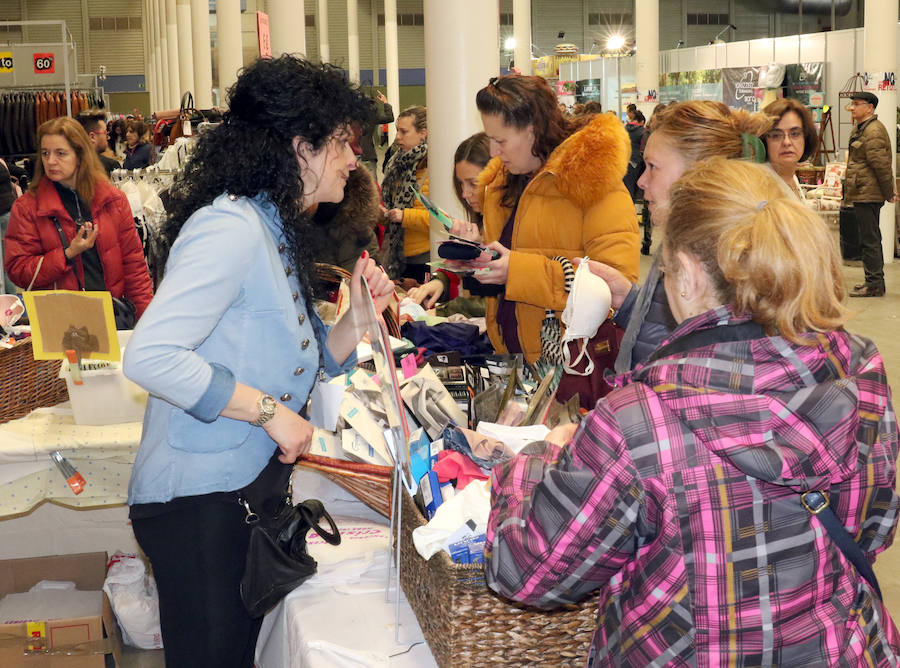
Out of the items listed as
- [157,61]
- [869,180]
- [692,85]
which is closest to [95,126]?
[869,180]

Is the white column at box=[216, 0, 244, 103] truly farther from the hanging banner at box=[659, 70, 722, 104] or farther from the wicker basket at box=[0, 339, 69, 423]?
the hanging banner at box=[659, 70, 722, 104]

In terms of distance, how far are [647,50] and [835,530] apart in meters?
14.2

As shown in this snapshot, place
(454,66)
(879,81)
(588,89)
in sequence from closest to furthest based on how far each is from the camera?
(454,66)
(879,81)
(588,89)

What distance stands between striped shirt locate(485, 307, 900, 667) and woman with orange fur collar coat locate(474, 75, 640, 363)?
1507 mm

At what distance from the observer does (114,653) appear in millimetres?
2914

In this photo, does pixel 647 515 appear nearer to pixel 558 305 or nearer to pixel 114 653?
pixel 558 305

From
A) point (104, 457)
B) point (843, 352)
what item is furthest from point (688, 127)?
point (104, 457)

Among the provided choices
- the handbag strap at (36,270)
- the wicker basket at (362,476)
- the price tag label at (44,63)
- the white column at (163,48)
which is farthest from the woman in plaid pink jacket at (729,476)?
the white column at (163,48)

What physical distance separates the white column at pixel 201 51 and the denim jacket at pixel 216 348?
9567 mm

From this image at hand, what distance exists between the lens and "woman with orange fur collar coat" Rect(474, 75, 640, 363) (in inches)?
105

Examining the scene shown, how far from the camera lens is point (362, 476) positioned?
193 centimetres

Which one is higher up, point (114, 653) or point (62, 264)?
point (62, 264)

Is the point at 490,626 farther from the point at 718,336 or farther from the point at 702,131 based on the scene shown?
the point at 702,131

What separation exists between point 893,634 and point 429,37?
3.33 metres
